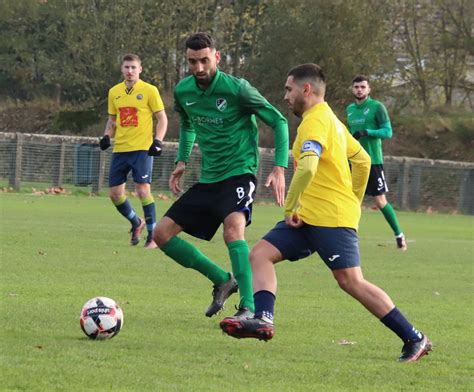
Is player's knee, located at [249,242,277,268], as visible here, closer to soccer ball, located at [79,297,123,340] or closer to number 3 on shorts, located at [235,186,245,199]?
soccer ball, located at [79,297,123,340]

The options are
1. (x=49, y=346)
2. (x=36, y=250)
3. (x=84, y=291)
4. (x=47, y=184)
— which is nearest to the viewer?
(x=49, y=346)

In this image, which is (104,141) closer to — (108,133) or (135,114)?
(108,133)

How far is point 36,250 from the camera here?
13.2 metres

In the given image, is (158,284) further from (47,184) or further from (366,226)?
(47,184)

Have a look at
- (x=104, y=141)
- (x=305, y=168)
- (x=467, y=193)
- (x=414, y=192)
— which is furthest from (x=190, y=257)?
(x=467, y=193)

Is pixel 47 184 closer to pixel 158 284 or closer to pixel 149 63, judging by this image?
pixel 149 63

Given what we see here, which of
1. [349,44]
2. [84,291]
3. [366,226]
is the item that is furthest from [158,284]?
[349,44]

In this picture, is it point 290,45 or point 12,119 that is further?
point 12,119

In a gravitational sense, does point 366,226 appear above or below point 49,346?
below

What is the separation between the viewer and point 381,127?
16.1 m

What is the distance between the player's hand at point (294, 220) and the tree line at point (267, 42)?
1255 inches

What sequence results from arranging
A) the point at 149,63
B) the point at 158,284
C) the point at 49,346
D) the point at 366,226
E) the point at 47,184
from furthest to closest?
the point at 149,63, the point at 47,184, the point at 366,226, the point at 158,284, the point at 49,346

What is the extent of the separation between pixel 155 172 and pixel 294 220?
79.0 feet

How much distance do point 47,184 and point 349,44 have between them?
43.2 feet
